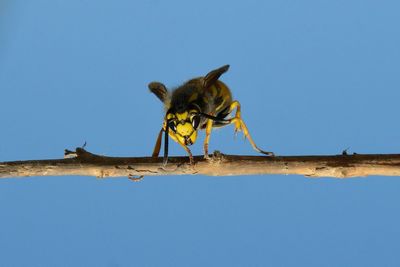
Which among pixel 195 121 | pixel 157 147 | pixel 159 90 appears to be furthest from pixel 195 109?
pixel 159 90

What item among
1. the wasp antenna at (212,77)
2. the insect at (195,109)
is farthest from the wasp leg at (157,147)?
the wasp antenna at (212,77)

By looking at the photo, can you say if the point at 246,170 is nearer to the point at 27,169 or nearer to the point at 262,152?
the point at 262,152

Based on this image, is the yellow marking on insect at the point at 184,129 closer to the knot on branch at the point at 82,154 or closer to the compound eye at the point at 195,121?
the compound eye at the point at 195,121

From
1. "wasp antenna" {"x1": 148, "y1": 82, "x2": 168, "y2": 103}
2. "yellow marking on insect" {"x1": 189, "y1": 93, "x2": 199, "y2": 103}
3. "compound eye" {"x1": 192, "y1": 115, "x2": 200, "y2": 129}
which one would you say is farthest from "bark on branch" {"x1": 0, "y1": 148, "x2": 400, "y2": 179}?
"wasp antenna" {"x1": 148, "y1": 82, "x2": 168, "y2": 103}

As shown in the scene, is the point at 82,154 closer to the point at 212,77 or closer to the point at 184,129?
the point at 184,129

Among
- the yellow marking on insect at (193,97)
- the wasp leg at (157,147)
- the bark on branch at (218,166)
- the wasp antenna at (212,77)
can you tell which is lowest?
the bark on branch at (218,166)

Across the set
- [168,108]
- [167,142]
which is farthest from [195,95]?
[167,142]
